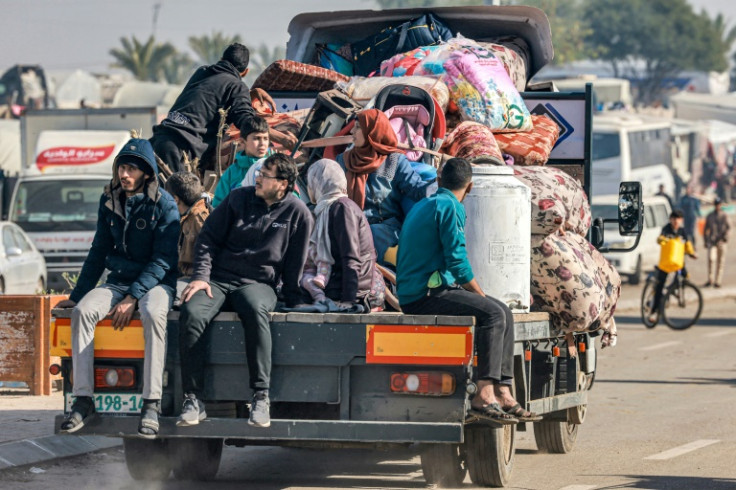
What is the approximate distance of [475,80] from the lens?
10438mm

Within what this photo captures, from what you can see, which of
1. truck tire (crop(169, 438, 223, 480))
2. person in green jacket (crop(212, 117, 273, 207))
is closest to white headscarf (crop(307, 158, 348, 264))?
person in green jacket (crop(212, 117, 273, 207))

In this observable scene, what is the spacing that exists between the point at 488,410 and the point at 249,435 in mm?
1298

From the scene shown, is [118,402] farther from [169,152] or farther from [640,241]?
[640,241]

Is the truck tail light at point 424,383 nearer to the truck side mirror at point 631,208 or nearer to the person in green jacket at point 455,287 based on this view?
the person in green jacket at point 455,287

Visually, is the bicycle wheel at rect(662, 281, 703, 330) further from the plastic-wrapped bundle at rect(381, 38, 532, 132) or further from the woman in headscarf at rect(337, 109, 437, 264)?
the woman in headscarf at rect(337, 109, 437, 264)

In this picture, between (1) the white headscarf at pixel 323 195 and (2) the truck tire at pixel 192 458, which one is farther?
(2) the truck tire at pixel 192 458

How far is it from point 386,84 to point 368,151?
162 cm

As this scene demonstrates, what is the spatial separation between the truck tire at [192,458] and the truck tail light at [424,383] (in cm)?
194

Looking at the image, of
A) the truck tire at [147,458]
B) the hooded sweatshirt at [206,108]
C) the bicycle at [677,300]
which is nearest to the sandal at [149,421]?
the truck tire at [147,458]

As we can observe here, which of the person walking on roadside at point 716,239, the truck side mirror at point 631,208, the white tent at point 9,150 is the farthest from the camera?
the white tent at point 9,150

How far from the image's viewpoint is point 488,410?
772cm

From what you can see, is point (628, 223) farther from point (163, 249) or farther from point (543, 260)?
point (163, 249)

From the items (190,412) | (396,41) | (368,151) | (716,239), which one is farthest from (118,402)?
(716,239)

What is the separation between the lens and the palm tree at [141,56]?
8494 cm
